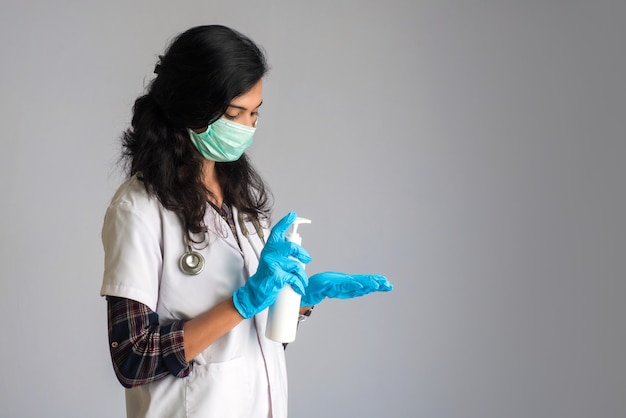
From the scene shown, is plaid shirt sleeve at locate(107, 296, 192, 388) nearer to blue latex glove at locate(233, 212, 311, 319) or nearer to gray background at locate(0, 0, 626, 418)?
blue latex glove at locate(233, 212, 311, 319)

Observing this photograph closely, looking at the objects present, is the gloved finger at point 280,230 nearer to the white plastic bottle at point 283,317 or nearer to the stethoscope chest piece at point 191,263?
the white plastic bottle at point 283,317

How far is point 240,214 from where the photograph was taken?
1.52 meters

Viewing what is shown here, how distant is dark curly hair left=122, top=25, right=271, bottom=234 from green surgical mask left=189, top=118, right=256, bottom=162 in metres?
0.02

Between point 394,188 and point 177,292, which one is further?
point 394,188

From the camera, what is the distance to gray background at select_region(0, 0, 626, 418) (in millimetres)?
2684

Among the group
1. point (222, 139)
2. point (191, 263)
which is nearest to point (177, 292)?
point (191, 263)

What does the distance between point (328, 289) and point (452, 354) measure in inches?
61.8

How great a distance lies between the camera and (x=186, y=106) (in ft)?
4.49

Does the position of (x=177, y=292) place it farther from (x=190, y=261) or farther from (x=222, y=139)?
(x=222, y=139)

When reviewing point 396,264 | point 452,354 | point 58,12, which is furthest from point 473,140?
point 58,12

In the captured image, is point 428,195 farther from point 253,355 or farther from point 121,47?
point 253,355

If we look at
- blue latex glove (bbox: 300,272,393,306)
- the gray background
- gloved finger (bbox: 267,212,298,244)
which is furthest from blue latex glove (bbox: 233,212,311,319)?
the gray background

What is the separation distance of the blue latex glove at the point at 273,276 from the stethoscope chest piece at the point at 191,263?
0.31ft

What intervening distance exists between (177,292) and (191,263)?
0.06 m
